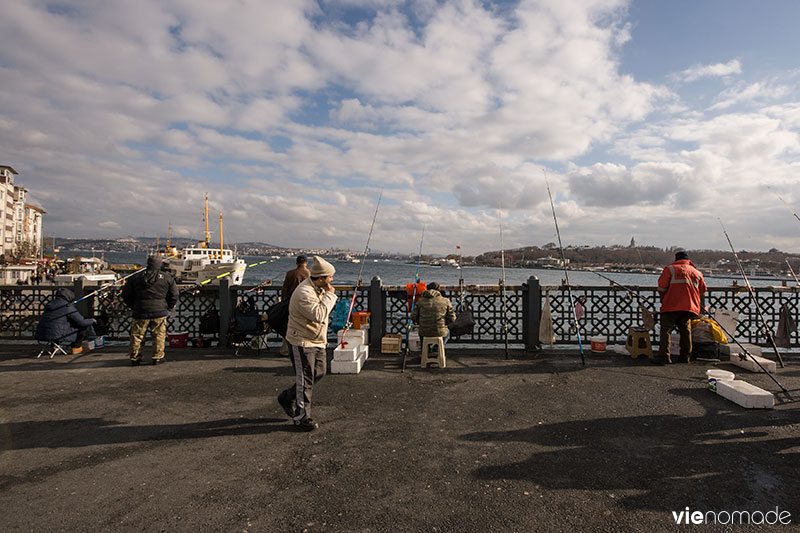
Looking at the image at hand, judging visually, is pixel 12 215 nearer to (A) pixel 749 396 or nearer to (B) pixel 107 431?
(B) pixel 107 431

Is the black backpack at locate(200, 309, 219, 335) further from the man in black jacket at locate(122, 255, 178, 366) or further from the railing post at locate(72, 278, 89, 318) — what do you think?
the railing post at locate(72, 278, 89, 318)

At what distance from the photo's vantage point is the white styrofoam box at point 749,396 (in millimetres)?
4934

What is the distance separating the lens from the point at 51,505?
3.07 metres

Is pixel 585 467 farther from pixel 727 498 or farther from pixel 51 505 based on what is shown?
pixel 51 505

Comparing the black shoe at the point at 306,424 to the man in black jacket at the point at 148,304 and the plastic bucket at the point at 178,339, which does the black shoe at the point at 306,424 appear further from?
the plastic bucket at the point at 178,339

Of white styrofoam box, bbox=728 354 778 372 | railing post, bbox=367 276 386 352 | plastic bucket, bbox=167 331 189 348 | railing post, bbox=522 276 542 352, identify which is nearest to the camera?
white styrofoam box, bbox=728 354 778 372

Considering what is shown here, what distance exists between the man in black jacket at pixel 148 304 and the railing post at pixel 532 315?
6.81 meters

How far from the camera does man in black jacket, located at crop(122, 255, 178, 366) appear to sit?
7223 mm

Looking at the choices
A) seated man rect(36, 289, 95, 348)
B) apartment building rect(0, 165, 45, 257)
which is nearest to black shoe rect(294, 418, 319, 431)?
seated man rect(36, 289, 95, 348)

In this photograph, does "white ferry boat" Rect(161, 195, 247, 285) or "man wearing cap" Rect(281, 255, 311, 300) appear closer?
"man wearing cap" Rect(281, 255, 311, 300)

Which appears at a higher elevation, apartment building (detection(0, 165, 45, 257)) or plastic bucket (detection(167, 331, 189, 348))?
apartment building (detection(0, 165, 45, 257))

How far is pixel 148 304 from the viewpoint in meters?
7.27

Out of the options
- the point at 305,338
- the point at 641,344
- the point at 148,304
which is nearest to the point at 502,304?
the point at 641,344

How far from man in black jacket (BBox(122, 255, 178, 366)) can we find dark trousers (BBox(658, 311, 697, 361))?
8.85 meters
